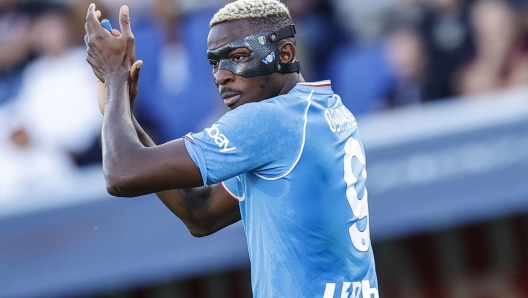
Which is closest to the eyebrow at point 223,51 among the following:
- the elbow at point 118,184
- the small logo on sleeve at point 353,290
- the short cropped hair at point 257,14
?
the short cropped hair at point 257,14

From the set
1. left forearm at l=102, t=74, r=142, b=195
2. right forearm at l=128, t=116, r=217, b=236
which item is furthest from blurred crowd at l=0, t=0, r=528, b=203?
left forearm at l=102, t=74, r=142, b=195

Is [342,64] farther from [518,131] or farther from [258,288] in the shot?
[258,288]

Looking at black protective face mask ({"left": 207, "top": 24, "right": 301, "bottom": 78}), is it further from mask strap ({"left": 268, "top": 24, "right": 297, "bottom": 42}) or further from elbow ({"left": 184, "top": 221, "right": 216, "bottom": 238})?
elbow ({"left": 184, "top": 221, "right": 216, "bottom": 238})

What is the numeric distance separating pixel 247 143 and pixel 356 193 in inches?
21.7

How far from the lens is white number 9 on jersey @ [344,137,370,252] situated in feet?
11.9

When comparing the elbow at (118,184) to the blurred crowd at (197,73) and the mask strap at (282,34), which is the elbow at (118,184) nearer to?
the mask strap at (282,34)

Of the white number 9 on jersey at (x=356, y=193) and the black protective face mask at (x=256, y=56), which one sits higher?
the black protective face mask at (x=256, y=56)

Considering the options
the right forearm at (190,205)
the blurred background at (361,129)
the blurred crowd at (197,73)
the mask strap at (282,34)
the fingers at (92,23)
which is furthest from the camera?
the blurred crowd at (197,73)

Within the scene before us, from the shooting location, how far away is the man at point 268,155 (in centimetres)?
336

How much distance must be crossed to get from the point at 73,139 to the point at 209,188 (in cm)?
423

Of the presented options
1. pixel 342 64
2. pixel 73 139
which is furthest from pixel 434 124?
pixel 73 139

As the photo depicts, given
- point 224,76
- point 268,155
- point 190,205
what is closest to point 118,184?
point 268,155

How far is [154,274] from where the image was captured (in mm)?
7375

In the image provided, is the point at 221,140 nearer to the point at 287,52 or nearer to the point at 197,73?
the point at 287,52
